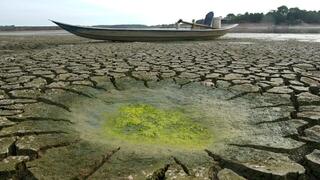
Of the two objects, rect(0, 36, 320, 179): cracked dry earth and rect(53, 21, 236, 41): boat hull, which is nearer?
rect(0, 36, 320, 179): cracked dry earth

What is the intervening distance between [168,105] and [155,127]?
75 centimetres

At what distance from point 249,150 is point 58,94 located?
230 centimetres

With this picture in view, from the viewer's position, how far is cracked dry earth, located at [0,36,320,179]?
247 cm

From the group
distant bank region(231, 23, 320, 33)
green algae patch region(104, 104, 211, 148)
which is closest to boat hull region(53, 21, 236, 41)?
green algae patch region(104, 104, 211, 148)

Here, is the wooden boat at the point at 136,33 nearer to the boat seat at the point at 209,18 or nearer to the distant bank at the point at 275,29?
the boat seat at the point at 209,18

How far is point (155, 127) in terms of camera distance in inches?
132

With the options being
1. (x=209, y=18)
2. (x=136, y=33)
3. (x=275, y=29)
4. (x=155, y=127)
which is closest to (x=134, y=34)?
(x=136, y=33)

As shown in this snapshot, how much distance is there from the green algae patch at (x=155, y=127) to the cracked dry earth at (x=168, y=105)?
128mm

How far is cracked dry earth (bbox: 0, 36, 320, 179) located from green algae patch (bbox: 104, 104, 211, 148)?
13 centimetres

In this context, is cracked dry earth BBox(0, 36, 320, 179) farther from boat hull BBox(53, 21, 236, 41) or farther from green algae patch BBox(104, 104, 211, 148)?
boat hull BBox(53, 21, 236, 41)

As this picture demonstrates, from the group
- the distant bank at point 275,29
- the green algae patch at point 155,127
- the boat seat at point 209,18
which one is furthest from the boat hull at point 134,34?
the distant bank at point 275,29

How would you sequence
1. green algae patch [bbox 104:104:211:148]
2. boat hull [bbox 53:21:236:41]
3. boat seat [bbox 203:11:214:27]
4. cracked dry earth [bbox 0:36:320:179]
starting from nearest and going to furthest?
cracked dry earth [bbox 0:36:320:179], green algae patch [bbox 104:104:211:148], boat hull [bbox 53:21:236:41], boat seat [bbox 203:11:214:27]

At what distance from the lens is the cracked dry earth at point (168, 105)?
8.12 ft

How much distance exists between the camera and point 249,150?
2.80 metres
